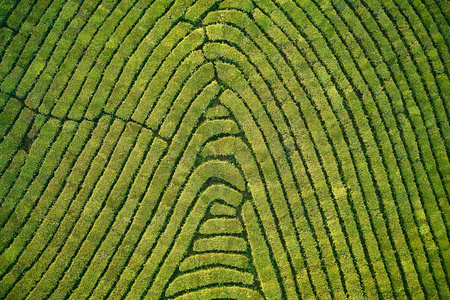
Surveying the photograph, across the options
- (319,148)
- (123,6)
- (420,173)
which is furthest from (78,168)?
(420,173)

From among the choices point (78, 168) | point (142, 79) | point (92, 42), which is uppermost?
point (92, 42)

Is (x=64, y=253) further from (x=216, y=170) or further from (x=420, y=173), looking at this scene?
(x=420, y=173)

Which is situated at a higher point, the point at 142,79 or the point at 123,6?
the point at 123,6

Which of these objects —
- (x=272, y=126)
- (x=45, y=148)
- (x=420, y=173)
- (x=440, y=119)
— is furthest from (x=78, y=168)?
(x=440, y=119)

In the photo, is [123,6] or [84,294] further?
[123,6]

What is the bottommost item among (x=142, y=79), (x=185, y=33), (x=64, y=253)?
(x=64, y=253)

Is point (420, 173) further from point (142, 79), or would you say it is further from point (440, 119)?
point (142, 79)
